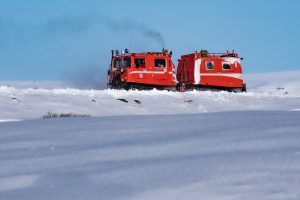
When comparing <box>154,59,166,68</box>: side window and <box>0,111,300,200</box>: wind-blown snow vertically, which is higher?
<box>154,59,166,68</box>: side window

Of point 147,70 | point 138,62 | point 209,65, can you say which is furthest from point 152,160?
point 209,65

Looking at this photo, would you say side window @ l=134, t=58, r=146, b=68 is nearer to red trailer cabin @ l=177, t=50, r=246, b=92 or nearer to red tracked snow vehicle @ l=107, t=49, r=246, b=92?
red tracked snow vehicle @ l=107, t=49, r=246, b=92

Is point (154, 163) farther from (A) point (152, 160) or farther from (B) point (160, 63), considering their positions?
(B) point (160, 63)

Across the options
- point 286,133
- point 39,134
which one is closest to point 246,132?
point 286,133

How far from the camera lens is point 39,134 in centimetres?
526

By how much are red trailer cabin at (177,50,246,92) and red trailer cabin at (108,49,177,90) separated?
144 cm

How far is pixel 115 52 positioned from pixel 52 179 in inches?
904

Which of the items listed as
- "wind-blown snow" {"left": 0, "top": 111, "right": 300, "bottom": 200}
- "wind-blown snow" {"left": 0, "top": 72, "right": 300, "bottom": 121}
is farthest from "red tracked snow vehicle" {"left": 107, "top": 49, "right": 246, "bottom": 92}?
"wind-blown snow" {"left": 0, "top": 111, "right": 300, "bottom": 200}

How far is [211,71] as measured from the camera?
2759 cm

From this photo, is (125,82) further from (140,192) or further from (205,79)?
(140,192)

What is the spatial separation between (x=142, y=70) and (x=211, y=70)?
392 cm

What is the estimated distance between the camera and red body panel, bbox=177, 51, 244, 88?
89.8 feet

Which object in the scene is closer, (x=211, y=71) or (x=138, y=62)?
(x=138, y=62)

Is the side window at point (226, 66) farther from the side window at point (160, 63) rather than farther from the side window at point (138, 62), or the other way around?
the side window at point (138, 62)
